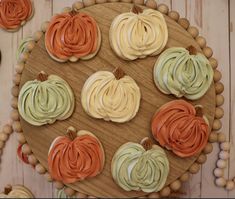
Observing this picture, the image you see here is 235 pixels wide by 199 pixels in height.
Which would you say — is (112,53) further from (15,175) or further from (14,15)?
(15,175)

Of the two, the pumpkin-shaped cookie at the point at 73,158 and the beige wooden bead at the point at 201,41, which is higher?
the beige wooden bead at the point at 201,41

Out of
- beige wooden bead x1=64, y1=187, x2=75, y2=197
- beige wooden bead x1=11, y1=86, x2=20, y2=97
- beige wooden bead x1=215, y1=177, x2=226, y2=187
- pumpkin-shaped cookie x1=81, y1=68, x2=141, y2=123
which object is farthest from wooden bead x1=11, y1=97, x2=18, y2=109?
beige wooden bead x1=215, y1=177, x2=226, y2=187

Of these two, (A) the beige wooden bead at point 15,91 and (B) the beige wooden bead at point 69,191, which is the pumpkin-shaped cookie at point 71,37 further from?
(B) the beige wooden bead at point 69,191

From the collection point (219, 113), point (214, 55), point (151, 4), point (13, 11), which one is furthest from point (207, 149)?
point (13, 11)

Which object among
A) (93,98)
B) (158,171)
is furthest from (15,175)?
(158,171)

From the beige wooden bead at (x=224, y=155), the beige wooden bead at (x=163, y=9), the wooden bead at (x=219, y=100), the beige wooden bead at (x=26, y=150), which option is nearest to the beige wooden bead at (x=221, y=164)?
the beige wooden bead at (x=224, y=155)

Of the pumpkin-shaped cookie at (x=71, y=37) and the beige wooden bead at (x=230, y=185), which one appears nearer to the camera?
the pumpkin-shaped cookie at (x=71, y=37)
